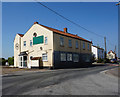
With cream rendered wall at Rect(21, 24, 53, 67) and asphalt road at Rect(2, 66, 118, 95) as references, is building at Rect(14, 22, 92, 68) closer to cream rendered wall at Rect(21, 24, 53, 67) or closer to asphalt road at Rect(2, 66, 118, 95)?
cream rendered wall at Rect(21, 24, 53, 67)

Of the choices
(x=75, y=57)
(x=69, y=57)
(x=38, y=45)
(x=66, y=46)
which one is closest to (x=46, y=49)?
(x=38, y=45)

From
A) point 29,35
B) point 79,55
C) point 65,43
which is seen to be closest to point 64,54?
point 65,43

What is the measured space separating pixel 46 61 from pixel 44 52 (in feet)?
5.51

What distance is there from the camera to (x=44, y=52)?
22.5 metres

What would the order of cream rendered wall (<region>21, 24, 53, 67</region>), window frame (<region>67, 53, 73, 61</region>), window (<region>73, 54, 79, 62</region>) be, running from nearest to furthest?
cream rendered wall (<region>21, 24, 53, 67</region>), window frame (<region>67, 53, 73, 61</region>), window (<region>73, 54, 79, 62</region>)

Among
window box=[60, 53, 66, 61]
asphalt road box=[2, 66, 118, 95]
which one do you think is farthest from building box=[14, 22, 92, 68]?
asphalt road box=[2, 66, 118, 95]

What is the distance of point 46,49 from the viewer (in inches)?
877

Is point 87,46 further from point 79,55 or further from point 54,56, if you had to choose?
point 54,56

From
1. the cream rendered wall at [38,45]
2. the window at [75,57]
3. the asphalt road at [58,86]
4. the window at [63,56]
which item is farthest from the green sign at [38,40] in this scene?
the asphalt road at [58,86]

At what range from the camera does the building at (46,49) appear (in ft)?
71.7

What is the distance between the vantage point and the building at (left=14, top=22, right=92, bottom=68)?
21848 millimetres

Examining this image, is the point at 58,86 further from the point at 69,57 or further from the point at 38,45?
the point at 69,57

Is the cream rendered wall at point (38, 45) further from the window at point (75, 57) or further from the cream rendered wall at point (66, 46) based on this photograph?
the window at point (75, 57)

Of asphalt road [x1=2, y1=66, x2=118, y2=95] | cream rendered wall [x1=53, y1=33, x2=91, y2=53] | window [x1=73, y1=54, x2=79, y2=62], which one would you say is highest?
cream rendered wall [x1=53, y1=33, x2=91, y2=53]
